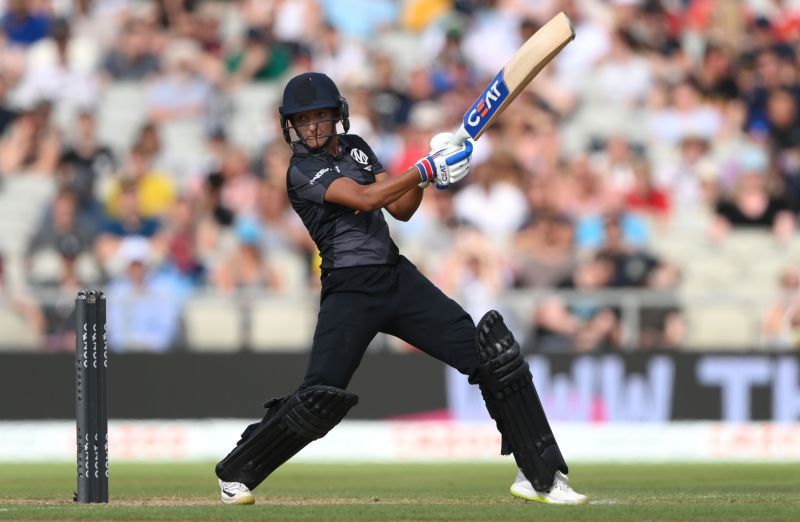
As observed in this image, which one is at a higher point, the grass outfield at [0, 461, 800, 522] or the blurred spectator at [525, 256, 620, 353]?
the blurred spectator at [525, 256, 620, 353]

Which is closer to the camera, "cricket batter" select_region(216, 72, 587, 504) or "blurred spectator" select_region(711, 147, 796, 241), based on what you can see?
"cricket batter" select_region(216, 72, 587, 504)

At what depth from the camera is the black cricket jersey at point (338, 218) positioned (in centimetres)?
647

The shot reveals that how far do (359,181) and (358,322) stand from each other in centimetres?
57

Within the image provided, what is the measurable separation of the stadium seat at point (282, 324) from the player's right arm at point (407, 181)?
5.43 metres

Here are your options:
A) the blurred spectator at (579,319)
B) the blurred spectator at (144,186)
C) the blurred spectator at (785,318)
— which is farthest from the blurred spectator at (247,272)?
the blurred spectator at (785,318)

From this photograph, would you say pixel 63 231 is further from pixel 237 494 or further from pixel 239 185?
pixel 237 494

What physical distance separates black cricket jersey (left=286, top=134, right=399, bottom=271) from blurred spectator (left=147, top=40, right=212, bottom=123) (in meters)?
7.93

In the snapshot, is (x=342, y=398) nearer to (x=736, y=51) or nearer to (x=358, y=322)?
(x=358, y=322)

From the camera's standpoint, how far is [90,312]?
6668 millimetres

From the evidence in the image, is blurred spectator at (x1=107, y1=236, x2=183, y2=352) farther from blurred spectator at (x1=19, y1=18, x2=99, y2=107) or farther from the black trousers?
the black trousers

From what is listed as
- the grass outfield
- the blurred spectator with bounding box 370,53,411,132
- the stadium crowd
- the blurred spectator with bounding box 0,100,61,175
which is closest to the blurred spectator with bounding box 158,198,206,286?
the stadium crowd

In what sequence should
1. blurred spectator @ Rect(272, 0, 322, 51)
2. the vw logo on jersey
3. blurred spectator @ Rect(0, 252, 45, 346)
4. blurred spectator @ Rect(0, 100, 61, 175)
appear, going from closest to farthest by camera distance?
the vw logo on jersey < blurred spectator @ Rect(0, 252, 45, 346) < blurred spectator @ Rect(0, 100, 61, 175) < blurred spectator @ Rect(272, 0, 322, 51)

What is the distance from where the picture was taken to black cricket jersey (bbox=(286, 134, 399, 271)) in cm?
647

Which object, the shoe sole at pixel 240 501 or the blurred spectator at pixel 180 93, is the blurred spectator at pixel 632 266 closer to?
the blurred spectator at pixel 180 93
